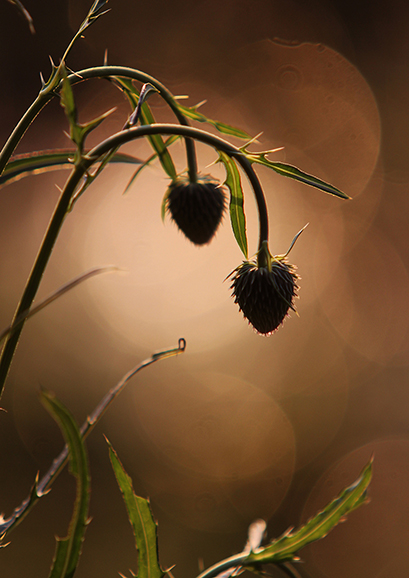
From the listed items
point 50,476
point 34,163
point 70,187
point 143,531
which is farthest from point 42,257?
point 143,531

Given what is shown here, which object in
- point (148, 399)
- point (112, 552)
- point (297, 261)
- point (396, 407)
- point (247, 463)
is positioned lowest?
point (112, 552)

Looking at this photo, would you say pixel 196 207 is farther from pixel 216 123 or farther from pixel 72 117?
pixel 72 117

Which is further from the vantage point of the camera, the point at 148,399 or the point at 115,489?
the point at 148,399

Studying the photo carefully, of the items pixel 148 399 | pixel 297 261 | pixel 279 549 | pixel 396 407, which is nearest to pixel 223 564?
pixel 279 549

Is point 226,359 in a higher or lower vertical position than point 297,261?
lower

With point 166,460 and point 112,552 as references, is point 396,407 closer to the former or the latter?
point 166,460

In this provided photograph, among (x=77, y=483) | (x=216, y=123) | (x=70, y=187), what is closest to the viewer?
(x=77, y=483)

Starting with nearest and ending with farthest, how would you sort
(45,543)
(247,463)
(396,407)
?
(45,543), (396,407), (247,463)
